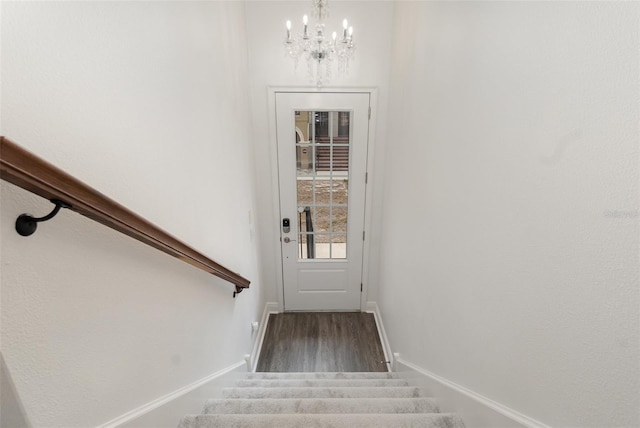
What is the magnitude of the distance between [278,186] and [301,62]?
3.76 feet

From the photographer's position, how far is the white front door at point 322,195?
2.96 metres

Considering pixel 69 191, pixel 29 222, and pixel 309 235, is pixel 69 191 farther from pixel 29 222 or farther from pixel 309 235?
pixel 309 235

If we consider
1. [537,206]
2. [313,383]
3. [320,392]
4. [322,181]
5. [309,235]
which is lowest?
[313,383]

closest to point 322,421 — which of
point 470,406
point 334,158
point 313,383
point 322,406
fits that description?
point 322,406

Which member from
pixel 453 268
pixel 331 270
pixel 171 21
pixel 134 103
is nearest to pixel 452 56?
pixel 453 268

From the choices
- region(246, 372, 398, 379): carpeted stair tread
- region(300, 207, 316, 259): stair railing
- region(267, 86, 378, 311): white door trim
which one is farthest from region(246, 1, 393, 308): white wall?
region(246, 372, 398, 379): carpeted stair tread

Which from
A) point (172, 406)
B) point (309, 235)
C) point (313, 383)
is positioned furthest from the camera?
point (309, 235)

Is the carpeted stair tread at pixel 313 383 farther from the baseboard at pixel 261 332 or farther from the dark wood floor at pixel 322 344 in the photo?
the dark wood floor at pixel 322 344

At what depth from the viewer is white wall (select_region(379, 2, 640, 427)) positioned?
2.28 ft

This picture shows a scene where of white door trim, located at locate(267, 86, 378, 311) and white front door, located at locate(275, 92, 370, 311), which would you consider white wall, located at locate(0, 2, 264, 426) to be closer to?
white door trim, located at locate(267, 86, 378, 311)

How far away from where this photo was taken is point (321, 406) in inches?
65.5

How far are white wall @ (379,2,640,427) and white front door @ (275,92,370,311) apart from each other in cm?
127

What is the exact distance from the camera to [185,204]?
1467 millimetres

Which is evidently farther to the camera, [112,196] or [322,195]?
[322,195]
